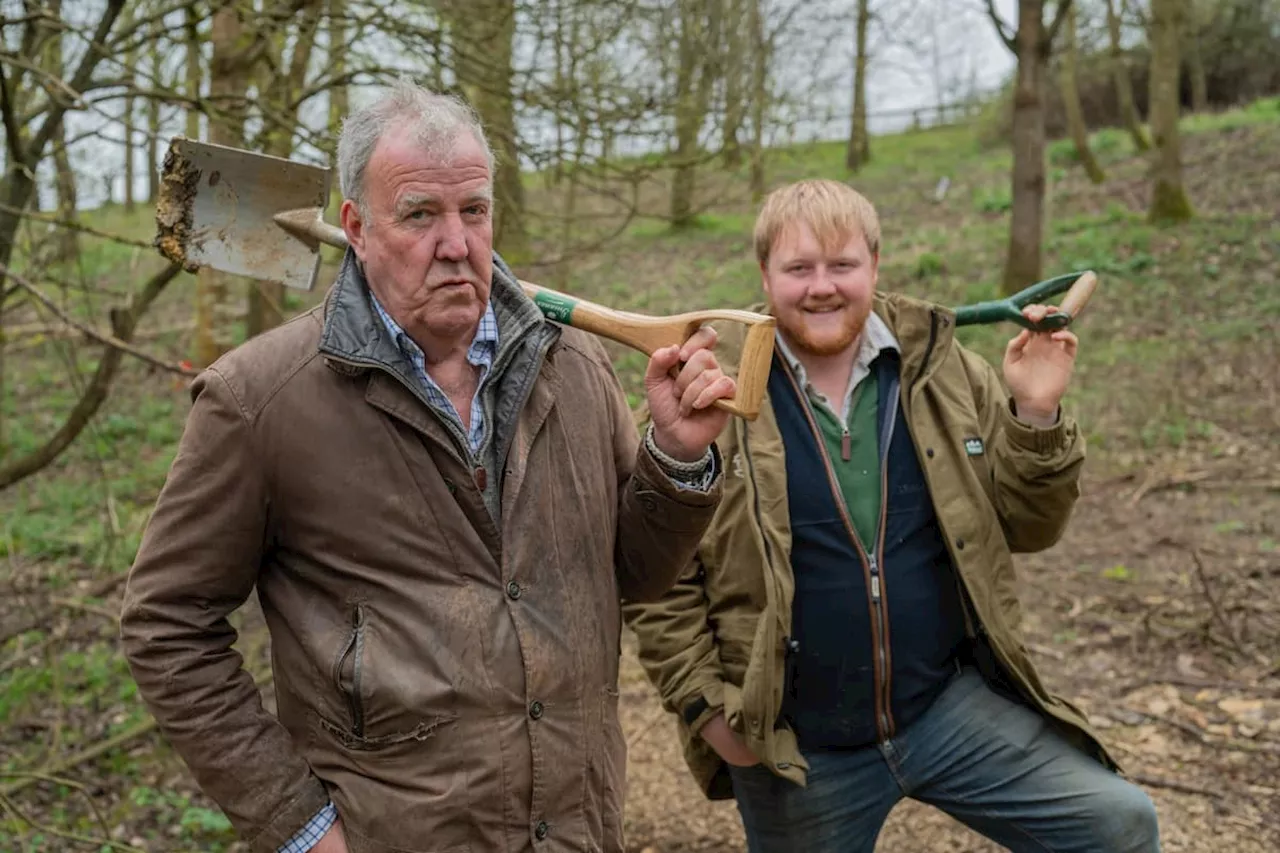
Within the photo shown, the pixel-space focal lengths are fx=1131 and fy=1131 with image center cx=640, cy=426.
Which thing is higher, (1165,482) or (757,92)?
(757,92)

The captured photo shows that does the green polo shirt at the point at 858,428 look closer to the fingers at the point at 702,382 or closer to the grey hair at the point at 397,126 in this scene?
the fingers at the point at 702,382

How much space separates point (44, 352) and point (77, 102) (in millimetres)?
11548

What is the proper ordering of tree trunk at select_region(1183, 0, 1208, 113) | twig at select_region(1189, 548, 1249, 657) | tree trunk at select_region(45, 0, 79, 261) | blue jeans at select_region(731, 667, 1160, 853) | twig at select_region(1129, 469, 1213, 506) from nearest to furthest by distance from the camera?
blue jeans at select_region(731, 667, 1160, 853) → tree trunk at select_region(45, 0, 79, 261) → twig at select_region(1189, 548, 1249, 657) → twig at select_region(1129, 469, 1213, 506) → tree trunk at select_region(1183, 0, 1208, 113)

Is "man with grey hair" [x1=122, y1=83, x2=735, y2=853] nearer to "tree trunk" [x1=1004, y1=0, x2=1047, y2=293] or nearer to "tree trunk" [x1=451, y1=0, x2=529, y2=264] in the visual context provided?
"tree trunk" [x1=451, y1=0, x2=529, y2=264]

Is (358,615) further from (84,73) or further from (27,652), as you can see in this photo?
(27,652)

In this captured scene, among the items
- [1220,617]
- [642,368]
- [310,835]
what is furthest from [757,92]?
[310,835]

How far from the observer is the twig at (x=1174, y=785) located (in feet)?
13.4

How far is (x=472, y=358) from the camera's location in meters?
2.16

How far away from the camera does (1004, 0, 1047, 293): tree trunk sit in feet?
35.0

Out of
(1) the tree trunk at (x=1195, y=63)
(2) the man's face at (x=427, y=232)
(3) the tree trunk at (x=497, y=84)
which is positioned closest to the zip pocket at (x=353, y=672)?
(2) the man's face at (x=427, y=232)

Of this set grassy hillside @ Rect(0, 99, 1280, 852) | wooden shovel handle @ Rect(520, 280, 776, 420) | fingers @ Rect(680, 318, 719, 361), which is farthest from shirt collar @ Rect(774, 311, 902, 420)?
grassy hillside @ Rect(0, 99, 1280, 852)

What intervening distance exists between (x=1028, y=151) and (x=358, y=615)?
10.1 m

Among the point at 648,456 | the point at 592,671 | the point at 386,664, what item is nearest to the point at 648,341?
the point at 648,456

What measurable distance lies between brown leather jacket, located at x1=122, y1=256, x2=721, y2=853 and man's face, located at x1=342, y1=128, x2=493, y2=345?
9cm
